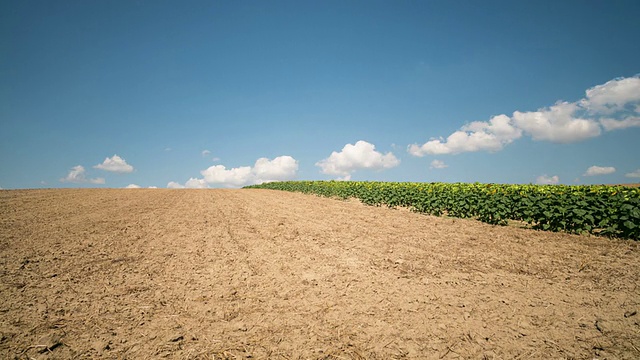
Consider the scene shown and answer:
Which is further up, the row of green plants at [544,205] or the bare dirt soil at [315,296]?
the row of green plants at [544,205]

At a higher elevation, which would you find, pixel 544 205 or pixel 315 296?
pixel 544 205

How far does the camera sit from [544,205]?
1298cm

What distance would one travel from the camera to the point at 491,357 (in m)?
4.03

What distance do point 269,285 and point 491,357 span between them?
165 inches

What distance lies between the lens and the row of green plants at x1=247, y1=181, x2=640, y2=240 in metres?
11.2

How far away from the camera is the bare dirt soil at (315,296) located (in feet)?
13.9

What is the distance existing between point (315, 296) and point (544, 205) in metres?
12.6

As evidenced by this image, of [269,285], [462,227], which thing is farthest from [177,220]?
[462,227]

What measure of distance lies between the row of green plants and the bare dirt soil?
1.24m

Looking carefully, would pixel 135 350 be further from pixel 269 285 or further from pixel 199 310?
pixel 269 285

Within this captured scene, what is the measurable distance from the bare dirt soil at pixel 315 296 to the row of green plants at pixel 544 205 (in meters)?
1.24

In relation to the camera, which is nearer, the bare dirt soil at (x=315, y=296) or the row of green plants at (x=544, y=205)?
the bare dirt soil at (x=315, y=296)

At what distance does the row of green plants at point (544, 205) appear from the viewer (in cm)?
1116

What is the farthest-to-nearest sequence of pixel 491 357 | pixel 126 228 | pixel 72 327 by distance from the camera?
pixel 126 228 < pixel 72 327 < pixel 491 357
